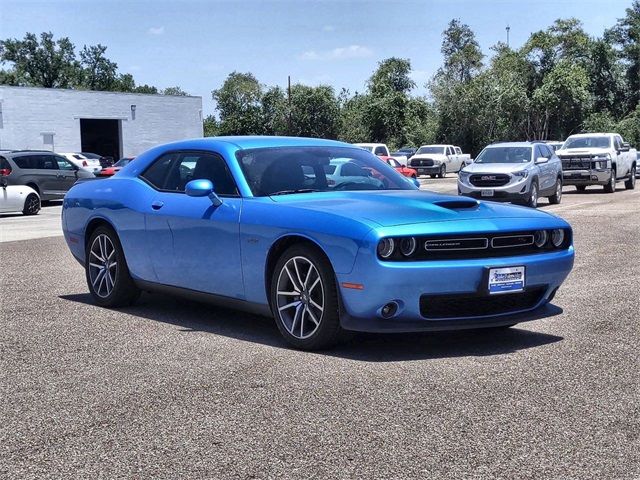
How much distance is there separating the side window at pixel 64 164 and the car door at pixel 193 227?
19.9 meters

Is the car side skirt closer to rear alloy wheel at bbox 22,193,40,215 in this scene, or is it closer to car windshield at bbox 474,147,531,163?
A: rear alloy wheel at bbox 22,193,40,215

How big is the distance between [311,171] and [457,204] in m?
1.25

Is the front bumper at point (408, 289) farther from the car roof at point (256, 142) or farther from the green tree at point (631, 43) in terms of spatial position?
the green tree at point (631, 43)

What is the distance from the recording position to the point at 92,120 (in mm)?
61156

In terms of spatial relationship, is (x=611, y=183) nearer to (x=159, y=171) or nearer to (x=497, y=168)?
(x=497, y=168)

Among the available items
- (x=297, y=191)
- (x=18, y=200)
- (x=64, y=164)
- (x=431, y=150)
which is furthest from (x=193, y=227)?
(x=431, y=150)

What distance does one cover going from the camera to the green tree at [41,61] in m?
100

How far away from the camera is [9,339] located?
6809 mm

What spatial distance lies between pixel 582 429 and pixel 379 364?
161cm

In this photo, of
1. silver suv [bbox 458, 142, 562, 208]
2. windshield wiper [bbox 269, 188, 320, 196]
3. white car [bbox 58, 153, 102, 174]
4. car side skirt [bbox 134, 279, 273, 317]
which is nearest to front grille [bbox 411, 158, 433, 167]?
white car [bbox 58, 153, 102, 174]

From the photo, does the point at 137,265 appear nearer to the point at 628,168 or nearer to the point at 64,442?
the point at 64,442

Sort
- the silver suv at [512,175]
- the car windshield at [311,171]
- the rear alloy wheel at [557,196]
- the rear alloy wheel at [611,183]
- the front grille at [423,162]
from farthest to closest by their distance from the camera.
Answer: the front grille at [423,162], the rear alloy wheel at [611,183], the rear alloy wheel at [557,196], the silver suv at [512,175], the car windshield at [311,171]

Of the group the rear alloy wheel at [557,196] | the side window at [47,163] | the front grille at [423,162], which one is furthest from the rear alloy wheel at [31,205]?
the front grille at [423,162]

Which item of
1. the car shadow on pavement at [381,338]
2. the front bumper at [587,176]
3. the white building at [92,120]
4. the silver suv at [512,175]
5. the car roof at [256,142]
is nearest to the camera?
the car shadow on pavement at [381,338]
